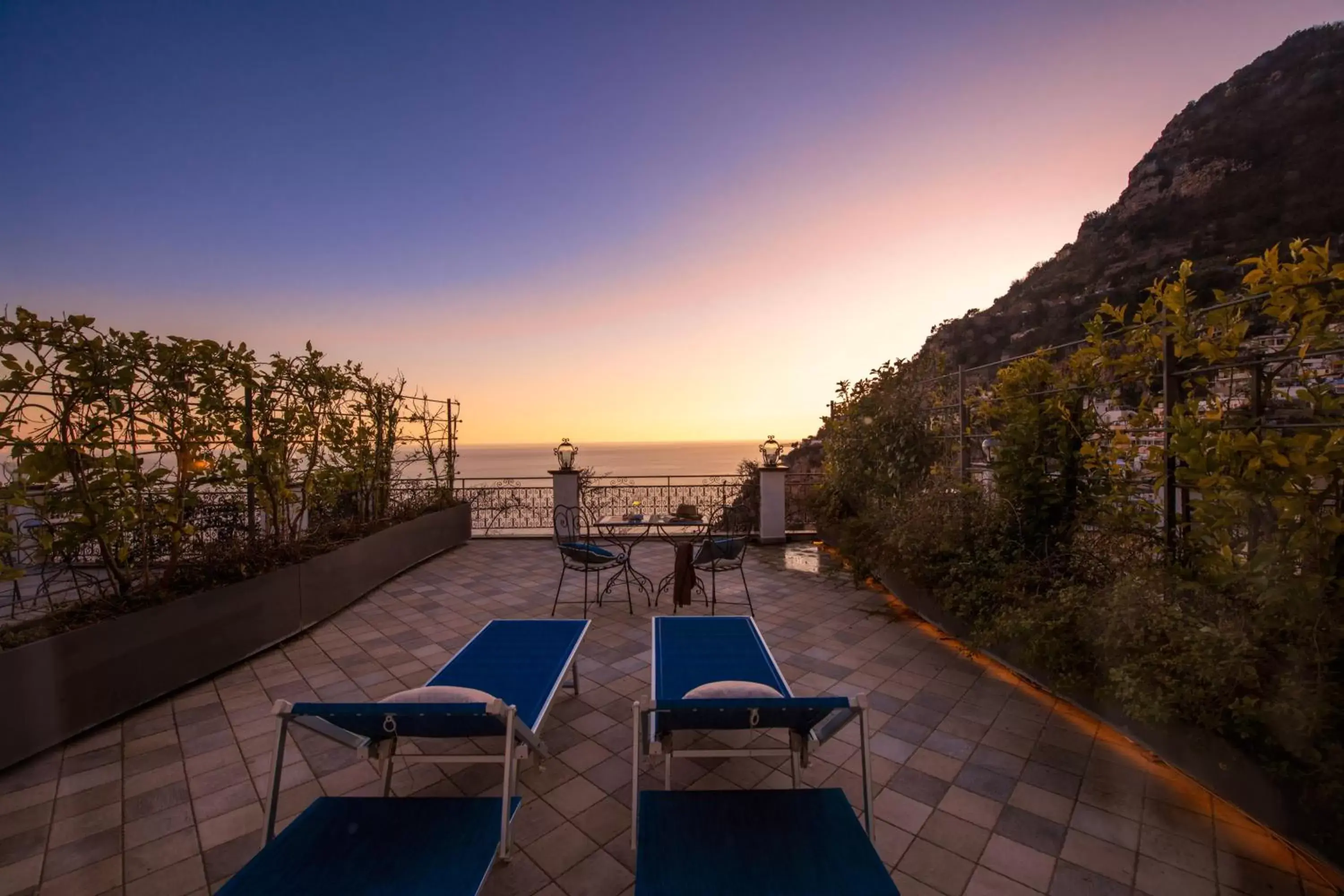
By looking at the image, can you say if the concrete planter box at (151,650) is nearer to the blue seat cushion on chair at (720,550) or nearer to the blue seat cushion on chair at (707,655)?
the blue seat cushion on chair at (707,655)

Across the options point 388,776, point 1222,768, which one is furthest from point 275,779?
point 1222,768

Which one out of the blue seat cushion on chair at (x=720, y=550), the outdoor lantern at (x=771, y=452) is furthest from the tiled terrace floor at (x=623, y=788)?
the outdoor lantern at (x=771, y=452)

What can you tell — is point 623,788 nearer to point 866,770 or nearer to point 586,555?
point 866,770

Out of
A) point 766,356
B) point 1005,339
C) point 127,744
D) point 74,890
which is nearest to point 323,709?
point 74,890

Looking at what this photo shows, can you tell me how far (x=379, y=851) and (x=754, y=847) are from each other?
105 cm

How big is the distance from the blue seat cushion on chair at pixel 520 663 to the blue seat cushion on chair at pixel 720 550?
5.55 feet

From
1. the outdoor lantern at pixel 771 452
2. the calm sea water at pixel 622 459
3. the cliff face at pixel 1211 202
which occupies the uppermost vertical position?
the cliff face at pixel 1211 202

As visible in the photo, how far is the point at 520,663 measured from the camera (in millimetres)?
2760

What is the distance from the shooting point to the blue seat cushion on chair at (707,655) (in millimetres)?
2512

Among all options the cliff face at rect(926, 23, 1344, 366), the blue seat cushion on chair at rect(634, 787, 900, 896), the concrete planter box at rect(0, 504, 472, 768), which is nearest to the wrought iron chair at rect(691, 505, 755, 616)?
the blue seat cushion on chair at rect(634, 787, 900, 896)

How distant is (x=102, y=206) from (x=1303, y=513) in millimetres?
10274

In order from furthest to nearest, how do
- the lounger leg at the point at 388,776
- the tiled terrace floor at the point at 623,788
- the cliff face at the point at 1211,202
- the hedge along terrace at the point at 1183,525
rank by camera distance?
the cliff face at the point at 1211,202 < the lounger leg at the point at 388,776 < the hedge along terrace at the point at 1183,525 < the tiled terrace floor at the point at 623,788

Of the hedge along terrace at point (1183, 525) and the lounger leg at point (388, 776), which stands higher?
the hedge along terrace at point (1183, 525)

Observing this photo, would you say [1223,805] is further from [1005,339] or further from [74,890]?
[1005,339]
